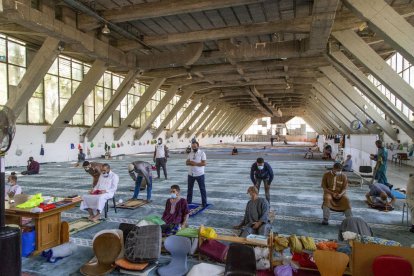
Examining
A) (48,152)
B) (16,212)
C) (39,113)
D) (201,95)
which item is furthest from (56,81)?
(16,212)

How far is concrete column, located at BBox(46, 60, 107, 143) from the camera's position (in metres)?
15.8

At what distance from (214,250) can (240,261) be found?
801 mm

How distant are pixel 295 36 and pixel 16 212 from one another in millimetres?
12403

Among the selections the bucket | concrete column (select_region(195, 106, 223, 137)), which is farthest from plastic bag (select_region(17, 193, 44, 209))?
concrete column (select_region(195, 106, 223, 137))

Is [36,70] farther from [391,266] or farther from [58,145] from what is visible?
[391,266]

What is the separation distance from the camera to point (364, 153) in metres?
13.4

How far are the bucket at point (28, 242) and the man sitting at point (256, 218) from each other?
11.6 feet

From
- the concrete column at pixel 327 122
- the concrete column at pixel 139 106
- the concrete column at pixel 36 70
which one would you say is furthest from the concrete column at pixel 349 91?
the concrete column at pixel 36 70

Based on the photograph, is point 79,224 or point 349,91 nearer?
point 79,224

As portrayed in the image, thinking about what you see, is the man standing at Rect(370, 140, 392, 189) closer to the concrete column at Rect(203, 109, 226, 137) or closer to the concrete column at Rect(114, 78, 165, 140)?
the concrete column at Rect(114, 78, 165, 140)

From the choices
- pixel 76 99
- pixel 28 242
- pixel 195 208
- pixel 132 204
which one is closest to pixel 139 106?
pixel 76 99

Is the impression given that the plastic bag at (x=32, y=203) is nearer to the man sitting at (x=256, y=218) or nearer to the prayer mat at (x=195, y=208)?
the prayer mat at (x=195, y=208)

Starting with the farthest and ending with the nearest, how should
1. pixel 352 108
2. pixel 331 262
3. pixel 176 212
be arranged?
pixel 352 108
pixel 176 212
pixel 331 262

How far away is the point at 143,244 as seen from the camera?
4.63 metres
